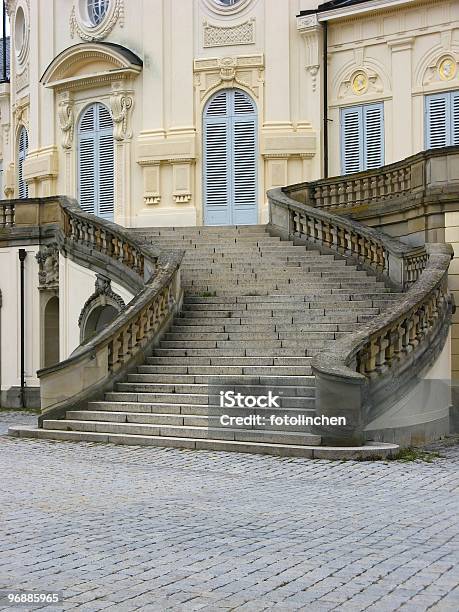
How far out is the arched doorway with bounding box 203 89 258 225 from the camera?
86.8 ft

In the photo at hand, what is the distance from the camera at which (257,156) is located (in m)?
26.4

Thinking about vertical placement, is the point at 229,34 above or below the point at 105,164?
above

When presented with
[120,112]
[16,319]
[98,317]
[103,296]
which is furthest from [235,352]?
[120,112]

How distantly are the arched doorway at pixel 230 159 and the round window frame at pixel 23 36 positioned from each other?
6.60m

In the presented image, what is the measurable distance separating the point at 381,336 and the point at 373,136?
12.0 metres

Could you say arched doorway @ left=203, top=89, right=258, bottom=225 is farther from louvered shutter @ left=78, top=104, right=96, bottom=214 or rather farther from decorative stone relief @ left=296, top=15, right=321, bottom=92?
louvered shutter @ left=78, top=104, right=96, bottom=214

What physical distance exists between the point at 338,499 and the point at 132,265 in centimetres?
1075

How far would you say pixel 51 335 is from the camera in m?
23.4

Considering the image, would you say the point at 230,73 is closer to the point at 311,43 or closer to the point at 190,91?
the point at 190,91

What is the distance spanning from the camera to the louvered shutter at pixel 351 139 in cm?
2575

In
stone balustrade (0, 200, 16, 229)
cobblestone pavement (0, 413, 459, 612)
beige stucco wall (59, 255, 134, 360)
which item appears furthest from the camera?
stone balustrade (0, 200, 16, 229)

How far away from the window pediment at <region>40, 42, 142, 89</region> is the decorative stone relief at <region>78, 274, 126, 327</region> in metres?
7.82

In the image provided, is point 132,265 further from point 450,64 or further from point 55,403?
point 450,64

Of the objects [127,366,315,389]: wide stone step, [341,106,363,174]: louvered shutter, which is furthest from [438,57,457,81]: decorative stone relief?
[127,366,315,389]: wide stone step
